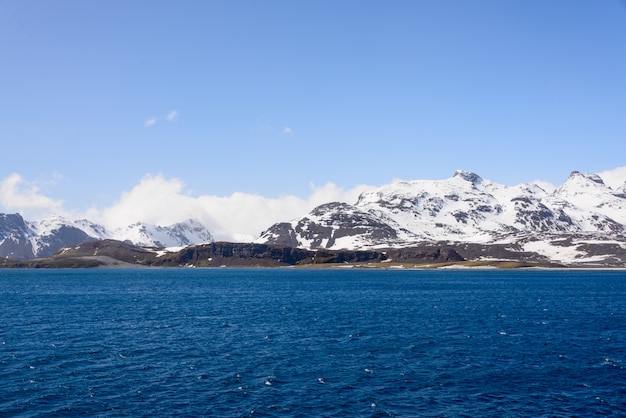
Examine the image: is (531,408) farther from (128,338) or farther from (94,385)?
(128,338)

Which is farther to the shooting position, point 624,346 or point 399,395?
point 624,346

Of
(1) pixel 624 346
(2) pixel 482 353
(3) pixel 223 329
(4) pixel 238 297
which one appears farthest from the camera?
(4) pixel 238 297

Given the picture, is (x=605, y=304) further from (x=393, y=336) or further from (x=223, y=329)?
(x=223, y=329)

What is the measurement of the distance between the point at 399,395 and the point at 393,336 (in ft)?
101

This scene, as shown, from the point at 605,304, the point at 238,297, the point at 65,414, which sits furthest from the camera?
the point at 238,297

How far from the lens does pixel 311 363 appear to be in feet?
198

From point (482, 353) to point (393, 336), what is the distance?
1515cm

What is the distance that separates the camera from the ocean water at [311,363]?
45.6 meters

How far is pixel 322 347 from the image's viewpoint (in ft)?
229

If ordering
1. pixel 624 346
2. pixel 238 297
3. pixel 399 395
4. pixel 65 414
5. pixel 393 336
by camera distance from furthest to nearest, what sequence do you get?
pixel 238 297, pixel 393 336, pixel 624 346, pixel 399 395, pixel 65 414

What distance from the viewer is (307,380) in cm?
5312

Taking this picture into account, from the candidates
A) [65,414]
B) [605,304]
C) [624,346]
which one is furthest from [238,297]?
[65,414]

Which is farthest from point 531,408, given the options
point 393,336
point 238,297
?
point 238,297

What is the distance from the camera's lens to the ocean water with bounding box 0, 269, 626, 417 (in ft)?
149
